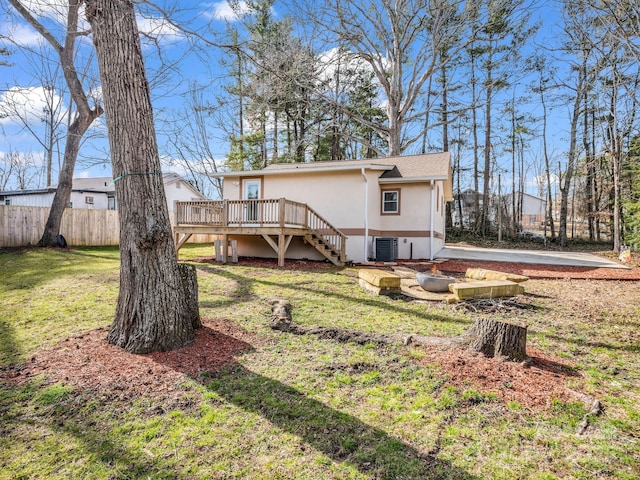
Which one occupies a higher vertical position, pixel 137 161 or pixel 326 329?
pixel 137 161

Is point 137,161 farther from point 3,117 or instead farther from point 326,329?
point 3,117

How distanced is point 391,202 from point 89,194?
21.3 metres

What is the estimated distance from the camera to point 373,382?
127 inches

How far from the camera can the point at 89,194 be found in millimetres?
23234

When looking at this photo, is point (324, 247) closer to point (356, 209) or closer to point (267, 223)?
point (356, 209)

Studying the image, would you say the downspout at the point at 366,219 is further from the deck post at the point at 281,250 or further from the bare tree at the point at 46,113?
the bare tree at the point at 46,113

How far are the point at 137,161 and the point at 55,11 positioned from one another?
3205mm

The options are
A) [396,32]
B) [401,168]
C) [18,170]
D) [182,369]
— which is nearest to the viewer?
[182,369]

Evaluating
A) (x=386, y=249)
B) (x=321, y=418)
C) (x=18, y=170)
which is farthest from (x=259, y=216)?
(x=18, y=170)

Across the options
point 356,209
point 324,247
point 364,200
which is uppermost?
point 364,200

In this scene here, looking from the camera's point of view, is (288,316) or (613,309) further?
(613,309)

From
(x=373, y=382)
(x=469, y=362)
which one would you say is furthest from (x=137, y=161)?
(x=469, y=362)

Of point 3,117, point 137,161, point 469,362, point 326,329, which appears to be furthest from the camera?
point 3,117

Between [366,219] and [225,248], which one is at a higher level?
[366,219]
